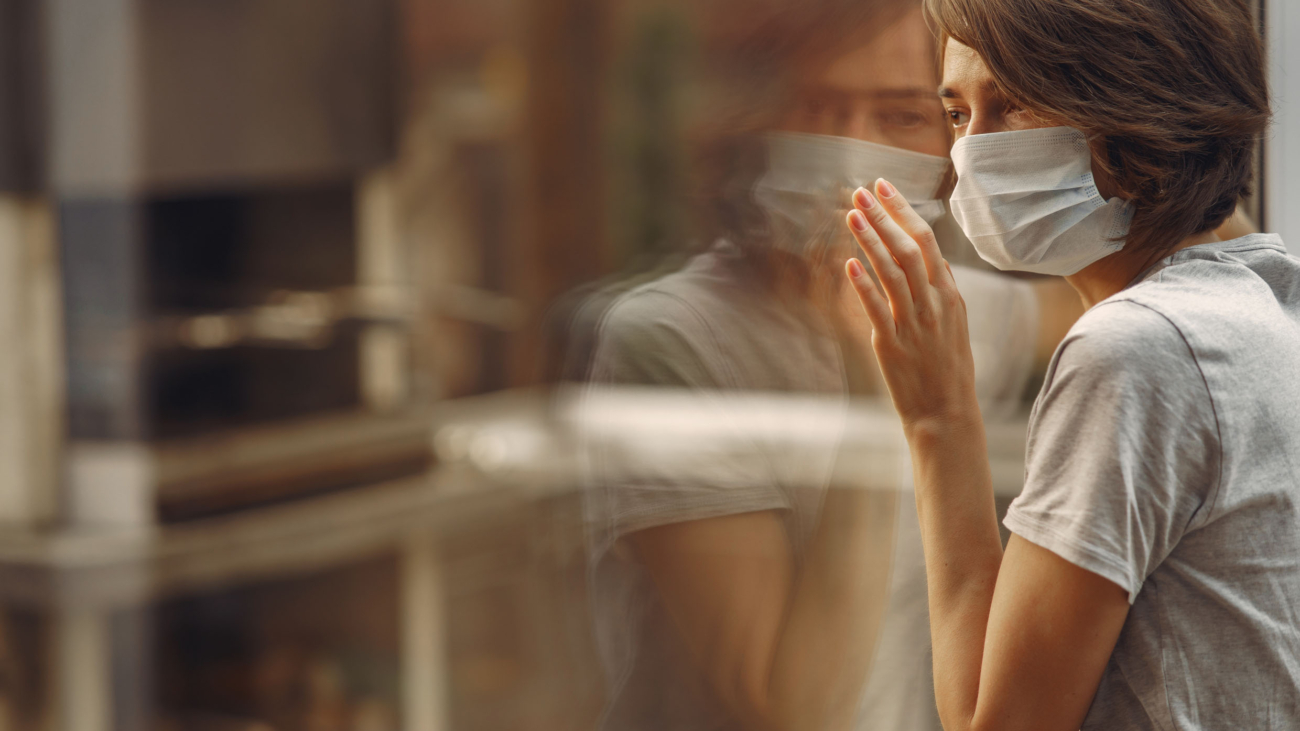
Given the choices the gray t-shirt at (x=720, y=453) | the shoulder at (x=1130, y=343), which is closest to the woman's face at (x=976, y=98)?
the shoulder at (x=1130, y=343)

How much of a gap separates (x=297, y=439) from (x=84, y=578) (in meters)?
0.42

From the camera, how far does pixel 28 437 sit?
70.5 inches

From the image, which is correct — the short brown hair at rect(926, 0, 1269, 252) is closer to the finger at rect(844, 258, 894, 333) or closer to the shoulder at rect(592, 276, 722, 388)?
the finger at rect(844, 258, 894, 333)

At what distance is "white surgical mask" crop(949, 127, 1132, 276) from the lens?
18.1 inches

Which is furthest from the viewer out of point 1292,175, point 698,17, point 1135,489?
point 698,17

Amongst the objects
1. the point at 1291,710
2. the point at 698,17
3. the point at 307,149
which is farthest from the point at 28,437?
the point at 1291,710

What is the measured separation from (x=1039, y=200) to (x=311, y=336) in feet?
5.70

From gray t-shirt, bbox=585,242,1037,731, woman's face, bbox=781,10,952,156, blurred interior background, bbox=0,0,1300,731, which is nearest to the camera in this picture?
woman's face, bbox=781,10,952,156

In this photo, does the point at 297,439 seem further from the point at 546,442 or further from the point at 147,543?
the point at 546,442

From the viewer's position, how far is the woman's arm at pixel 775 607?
0.65m

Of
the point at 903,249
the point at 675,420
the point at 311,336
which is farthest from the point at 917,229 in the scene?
the point at 311,336

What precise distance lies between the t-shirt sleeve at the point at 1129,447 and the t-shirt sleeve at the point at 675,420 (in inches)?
10.9

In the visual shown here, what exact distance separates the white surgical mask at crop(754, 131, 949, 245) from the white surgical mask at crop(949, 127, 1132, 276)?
85 millimetres

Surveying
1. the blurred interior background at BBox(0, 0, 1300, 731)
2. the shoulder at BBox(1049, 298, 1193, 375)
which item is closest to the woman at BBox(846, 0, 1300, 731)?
the shoulder at BBox(1049, 298, 1193, 375)
